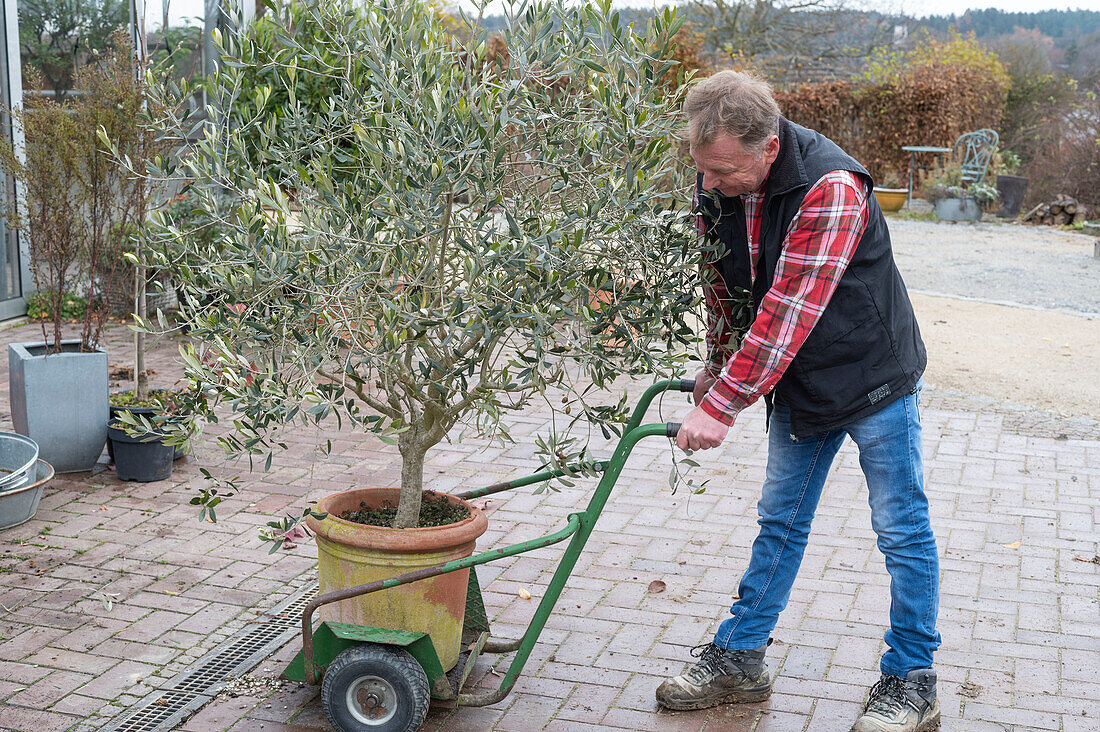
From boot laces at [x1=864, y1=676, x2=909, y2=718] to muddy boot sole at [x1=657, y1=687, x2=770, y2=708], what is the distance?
0.32m

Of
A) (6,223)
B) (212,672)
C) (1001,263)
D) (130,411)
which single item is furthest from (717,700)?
(1001,263)

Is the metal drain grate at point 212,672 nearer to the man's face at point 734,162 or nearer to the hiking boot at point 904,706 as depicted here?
the hiking boot at point 904,706

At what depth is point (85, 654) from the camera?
3.34 metres

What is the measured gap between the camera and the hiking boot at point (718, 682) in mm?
3131

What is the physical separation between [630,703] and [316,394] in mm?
1398

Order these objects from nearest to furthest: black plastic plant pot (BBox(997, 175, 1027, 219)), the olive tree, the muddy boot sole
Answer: the olive tree
the muddy boot sole
black plastic plant pot (BBox(997, 175, 1027, 219))

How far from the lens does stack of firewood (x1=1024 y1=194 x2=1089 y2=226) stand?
56.8 ft

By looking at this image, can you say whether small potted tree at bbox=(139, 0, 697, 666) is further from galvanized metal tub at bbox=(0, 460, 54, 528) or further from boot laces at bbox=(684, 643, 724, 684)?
galvanized metal tub at bbox=(0, 460, 54, 528)

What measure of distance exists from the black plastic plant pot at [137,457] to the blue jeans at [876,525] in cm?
290

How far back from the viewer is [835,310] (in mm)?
2775

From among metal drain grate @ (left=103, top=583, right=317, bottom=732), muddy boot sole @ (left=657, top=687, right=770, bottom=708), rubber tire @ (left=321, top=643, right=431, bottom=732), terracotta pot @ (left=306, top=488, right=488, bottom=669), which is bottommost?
metal drain grate @ (left=103, top=583, right=317, bottom=732)

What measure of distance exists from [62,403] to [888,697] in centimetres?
378

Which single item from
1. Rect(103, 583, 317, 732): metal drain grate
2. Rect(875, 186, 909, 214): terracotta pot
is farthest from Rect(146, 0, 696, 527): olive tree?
Rect(875, 186, 909, 214): terracotta pot

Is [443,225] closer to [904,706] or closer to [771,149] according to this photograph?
[771,149]
